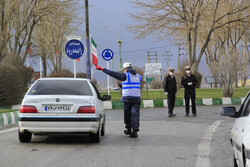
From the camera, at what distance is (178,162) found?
286 inches

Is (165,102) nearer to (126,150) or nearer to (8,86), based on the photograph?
(8,86)

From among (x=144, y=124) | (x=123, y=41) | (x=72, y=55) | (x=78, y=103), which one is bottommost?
(x=144, y=124)

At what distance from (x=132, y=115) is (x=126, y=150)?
7.86 ft

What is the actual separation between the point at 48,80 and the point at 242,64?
68.9 ft

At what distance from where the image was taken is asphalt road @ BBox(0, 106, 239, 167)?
717cm

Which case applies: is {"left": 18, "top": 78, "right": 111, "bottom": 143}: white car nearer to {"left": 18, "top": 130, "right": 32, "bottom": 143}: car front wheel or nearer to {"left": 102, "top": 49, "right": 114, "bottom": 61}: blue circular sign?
{"left": 18, "top": 130, "right": 32, "bottom": 143}: car front wheel

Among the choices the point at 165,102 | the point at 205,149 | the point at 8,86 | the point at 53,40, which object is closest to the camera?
the point at 205,149

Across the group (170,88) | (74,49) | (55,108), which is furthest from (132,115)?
(74,49)

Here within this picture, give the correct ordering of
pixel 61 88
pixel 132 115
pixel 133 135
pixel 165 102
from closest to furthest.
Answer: pixel 61 88
pixel 133 135
pixel 132 115
pixel 165 102

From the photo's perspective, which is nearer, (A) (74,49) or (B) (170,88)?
(B) (170,88)

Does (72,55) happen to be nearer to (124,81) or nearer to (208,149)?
(124,81)

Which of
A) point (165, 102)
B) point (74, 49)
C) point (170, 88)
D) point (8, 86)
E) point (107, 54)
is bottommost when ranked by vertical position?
point (165, 102)

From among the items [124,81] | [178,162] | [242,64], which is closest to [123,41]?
[242,64]

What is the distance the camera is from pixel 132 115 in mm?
10938
